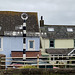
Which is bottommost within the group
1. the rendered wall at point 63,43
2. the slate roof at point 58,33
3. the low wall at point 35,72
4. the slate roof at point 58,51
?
the low wall at point 35,72

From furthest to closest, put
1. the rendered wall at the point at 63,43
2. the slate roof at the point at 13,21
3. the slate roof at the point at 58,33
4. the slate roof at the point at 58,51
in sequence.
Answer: the slate roof at the point at 58,33, the rendered wall at the point at 63,43, the slate roof at the point at 58,51, the slate roof at the point at 13,21

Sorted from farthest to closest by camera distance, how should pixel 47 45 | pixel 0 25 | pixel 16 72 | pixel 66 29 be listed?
pixel 66 29
pixel 47 45
pixel 0 25
pixel 16 72

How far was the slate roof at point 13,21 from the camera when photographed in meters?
25.0

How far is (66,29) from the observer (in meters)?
35.5

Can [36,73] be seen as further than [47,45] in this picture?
No

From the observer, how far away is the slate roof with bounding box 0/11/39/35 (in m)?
25.0

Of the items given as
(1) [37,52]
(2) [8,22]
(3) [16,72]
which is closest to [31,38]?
(1) [37,52]

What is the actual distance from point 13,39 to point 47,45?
9200mm

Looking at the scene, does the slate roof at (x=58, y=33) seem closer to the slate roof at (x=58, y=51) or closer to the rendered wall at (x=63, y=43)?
the rendered wall at (x=63, y=43)

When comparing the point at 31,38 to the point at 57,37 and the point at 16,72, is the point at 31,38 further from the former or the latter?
the point at 16,72

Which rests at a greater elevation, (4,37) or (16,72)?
(4,37)

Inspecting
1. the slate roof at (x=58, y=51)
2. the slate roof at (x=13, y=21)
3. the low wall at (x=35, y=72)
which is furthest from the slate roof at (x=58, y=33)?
the low wall at (x=35, y=72)

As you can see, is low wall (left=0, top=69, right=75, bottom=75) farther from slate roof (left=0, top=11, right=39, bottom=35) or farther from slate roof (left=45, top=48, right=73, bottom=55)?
slate roof (left=45, top=48, right=73, bottom=55)

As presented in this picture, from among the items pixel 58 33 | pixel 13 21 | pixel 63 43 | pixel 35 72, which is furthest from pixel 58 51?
pixel 35 72
